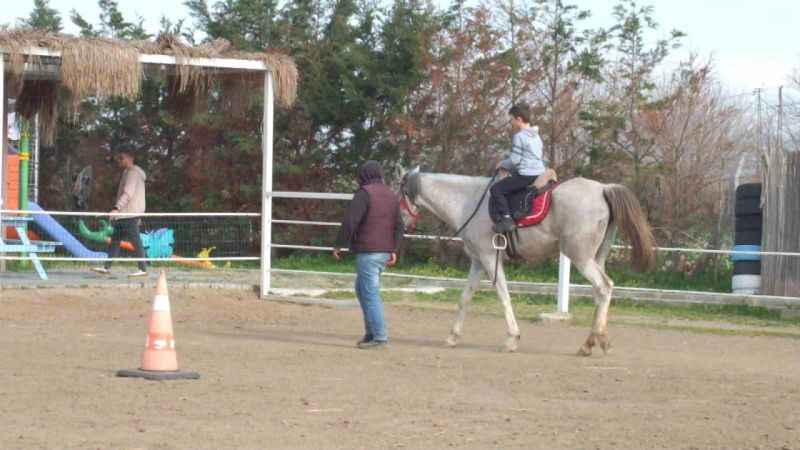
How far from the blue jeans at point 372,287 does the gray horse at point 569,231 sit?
0.77 metres

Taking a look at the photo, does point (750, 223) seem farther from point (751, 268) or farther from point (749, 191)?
point (751, 268)

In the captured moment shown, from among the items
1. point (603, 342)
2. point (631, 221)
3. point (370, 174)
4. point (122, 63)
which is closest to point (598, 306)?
point (603, 342)

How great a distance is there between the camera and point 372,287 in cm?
1172

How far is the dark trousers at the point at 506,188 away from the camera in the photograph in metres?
11.8

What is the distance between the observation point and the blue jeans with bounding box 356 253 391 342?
1170 cm

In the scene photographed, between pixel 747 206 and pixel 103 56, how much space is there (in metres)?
8.59

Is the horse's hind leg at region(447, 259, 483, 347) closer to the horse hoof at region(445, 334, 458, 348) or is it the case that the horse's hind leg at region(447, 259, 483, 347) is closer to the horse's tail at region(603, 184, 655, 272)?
the horse hoof at region(445, 334, 458, 348)

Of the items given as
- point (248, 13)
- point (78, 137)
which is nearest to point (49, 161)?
point (78, 137)

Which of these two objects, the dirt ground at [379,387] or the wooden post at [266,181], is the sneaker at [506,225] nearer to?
the dirt ground at [379,387]

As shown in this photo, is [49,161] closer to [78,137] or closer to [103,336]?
[78,137]

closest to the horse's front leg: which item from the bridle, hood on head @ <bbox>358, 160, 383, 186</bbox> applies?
the bridle

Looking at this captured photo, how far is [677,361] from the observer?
11.3 m

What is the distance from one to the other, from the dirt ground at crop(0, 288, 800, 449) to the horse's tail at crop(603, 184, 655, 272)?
0.96 metres

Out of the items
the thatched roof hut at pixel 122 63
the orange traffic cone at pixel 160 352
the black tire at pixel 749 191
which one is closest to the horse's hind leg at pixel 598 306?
the orange traffic cone at pixel 160 352
